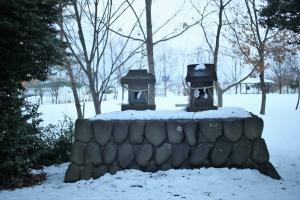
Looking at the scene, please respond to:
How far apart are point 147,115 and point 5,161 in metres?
2.44

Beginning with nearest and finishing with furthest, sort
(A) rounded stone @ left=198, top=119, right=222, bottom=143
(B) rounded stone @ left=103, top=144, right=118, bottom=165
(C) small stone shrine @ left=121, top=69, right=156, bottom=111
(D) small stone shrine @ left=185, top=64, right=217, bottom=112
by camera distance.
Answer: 1. (A) rounded stone @ left=198, top=119, right=222, bottom=143
2. (B) rounded stone @ left=103, top=144, right=118, bottom=165
3. (D) small stone shrine @ left=185, top=64, right=217, bottom=112
4. (C) small stone shrine @ left=121, top=69, right=156, bottom=111

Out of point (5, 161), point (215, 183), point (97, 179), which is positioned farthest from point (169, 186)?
point (5, 161)

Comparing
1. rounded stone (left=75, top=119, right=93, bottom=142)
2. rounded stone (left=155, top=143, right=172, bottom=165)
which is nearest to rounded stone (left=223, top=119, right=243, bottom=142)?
rounded stone (left=155, top=143, right=172, bottom=165)

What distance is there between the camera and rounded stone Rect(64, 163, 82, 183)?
5.66 m


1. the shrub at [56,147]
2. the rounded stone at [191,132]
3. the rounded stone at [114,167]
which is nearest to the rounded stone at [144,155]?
the rounded stone at [114,167]

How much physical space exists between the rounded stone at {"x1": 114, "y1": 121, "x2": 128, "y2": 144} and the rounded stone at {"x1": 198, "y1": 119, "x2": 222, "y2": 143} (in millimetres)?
1249

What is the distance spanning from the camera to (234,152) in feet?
18.4

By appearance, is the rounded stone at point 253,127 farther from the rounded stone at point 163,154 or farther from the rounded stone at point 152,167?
the rounded stone at point 152,167

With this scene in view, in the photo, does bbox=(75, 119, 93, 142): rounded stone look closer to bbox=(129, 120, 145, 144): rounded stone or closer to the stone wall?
the stone wall

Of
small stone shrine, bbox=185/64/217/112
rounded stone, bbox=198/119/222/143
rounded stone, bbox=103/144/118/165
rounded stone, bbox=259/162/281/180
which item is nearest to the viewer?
rounded stone, bbox=259/162/281/180

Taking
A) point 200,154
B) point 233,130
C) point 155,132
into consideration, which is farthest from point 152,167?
point 233,130

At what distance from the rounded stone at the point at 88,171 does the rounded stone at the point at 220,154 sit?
79.6 inches

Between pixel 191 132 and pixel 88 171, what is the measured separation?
185 centimetres

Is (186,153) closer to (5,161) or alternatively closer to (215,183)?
(215,183)
